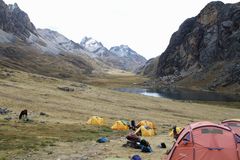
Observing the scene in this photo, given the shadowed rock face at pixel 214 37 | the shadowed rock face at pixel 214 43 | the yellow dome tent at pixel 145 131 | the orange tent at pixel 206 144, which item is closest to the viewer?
the orange tent at pixel 206 144

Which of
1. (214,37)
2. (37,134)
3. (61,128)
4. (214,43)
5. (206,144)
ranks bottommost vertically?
(206,144)

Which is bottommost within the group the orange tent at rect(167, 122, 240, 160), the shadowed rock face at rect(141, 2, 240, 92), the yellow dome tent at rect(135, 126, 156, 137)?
the orange tent at rect(167, 122, 240, 160)

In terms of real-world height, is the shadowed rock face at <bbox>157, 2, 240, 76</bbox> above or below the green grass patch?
above

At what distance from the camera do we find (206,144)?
1864 cm

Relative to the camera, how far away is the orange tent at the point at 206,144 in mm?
18281

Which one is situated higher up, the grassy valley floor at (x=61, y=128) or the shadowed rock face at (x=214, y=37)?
the shadowed rock face at (x=214, y=37)

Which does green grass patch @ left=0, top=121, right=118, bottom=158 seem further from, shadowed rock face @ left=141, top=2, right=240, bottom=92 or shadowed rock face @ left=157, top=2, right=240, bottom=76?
shadowed rock face @ left=157, top=2, right=240, bottom=76

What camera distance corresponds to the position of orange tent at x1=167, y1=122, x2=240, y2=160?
720 inches

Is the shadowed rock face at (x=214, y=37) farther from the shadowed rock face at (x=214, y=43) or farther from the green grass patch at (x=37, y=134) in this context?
the green grass patch at (x=37, y=134)

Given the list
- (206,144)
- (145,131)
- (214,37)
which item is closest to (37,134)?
(145,131)

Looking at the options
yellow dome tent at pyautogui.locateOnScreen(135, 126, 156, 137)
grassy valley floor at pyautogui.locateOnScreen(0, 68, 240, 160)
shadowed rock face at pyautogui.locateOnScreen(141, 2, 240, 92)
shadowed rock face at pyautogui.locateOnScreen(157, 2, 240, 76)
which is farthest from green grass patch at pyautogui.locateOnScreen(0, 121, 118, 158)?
shadowed rock face at pyautogui.locateOnScreen(157, 2, 240, 76)

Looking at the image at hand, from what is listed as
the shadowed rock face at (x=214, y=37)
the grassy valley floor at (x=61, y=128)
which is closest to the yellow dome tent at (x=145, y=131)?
the grassy valley floor at (x=61, y=128)

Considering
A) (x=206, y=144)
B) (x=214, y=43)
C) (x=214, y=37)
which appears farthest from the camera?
(x=214, y=37)

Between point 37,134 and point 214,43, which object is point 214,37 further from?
point 37,134
